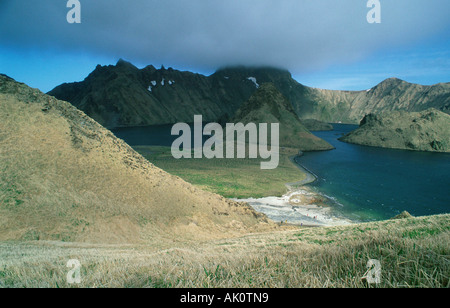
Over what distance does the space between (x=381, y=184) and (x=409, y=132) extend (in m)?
94.5

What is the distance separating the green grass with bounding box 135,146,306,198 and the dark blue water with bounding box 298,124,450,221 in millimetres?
8982

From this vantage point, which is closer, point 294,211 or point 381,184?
point 294,211

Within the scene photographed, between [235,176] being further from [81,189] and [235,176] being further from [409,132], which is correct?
[409,132]

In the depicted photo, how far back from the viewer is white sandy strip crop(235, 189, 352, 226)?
35406 millimetres

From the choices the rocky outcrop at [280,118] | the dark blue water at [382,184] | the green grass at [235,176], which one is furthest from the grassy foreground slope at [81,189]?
the rocky outcrop at [280,118]

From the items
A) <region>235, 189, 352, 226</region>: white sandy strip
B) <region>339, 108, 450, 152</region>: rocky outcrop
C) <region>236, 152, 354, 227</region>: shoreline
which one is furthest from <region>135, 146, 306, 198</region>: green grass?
<region>339, 108, 450, 152</region>: rocky outcrop

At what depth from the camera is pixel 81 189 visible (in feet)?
65.7

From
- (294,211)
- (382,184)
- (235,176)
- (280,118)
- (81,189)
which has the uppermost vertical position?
(280,118)

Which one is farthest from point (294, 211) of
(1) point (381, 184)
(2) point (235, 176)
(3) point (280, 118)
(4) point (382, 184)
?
(3) point (280, 118)

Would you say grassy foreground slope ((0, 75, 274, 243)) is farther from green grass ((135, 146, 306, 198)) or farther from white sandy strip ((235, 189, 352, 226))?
green grass ((135, 146, 306, 198))

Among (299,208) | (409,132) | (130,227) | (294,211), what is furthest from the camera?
(409,132)
